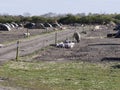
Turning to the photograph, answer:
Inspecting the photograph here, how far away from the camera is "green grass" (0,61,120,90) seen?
2036 cm

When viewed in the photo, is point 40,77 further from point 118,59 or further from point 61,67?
point 118,59

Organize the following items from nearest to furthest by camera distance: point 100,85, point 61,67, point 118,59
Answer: point 100,85, point 61,67, point 118,59

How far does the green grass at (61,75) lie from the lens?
20.4 metres

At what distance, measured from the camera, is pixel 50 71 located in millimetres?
26234

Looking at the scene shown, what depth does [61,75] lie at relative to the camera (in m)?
24.2

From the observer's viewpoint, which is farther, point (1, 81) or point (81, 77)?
point (81, 77)

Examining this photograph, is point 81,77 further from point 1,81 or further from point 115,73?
point 1,81

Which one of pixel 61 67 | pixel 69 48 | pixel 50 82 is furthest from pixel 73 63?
pixel 69 48

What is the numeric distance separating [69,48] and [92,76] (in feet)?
70.2

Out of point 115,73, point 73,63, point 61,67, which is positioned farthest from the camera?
point 73,63

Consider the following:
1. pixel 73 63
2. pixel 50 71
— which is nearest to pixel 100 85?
pixel 50 71

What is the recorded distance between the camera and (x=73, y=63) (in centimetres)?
3081

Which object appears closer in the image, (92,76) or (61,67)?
(92,76)

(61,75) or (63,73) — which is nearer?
(61,75)
